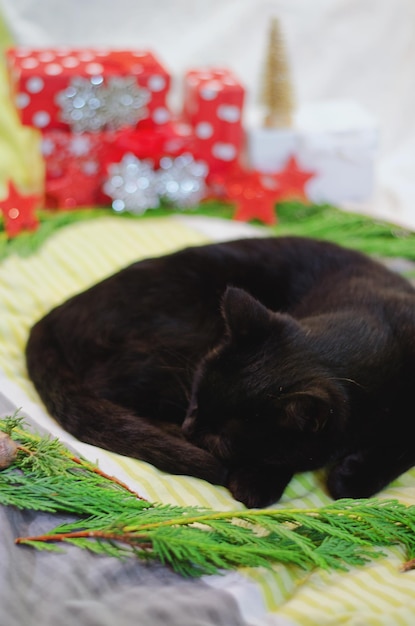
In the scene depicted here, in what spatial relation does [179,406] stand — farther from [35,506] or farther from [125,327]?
[35,506]

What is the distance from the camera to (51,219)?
195 cm

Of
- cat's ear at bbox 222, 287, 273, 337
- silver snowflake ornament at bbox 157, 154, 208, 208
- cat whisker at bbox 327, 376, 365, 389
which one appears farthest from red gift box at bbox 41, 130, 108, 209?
cat whisker at bbox 327, 376, 365, 389

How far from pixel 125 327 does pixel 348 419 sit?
414 millimetres

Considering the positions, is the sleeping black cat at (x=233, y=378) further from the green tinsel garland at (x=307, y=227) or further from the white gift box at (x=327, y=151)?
the white gift box at (x=327, y=151)

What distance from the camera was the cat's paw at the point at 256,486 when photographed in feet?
3.54

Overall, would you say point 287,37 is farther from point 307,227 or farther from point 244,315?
point 244,315

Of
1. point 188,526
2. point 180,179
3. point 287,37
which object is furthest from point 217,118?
point 188,526

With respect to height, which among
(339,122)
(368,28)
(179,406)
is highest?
(368,28)

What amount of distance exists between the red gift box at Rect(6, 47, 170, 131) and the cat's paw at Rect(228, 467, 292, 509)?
1.30 metres

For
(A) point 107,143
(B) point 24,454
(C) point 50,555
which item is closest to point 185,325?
(B) point 24,454

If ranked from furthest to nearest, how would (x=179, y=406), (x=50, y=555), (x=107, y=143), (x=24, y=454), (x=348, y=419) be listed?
(x=107, y=143)
(x=179, y=406)
(x=348, y=419)
(x=24, y=454)
(x=50, y=555)

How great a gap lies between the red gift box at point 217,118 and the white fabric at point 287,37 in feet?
1.58

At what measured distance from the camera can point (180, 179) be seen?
7.11 feet

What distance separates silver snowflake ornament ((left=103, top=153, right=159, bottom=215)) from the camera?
2098mm
